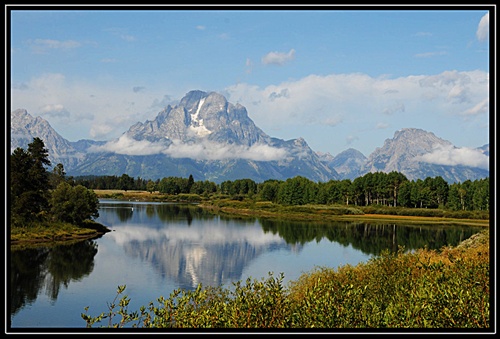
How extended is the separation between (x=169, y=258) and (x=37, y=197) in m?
23.4

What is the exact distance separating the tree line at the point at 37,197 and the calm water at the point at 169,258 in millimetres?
7249

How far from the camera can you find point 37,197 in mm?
68000

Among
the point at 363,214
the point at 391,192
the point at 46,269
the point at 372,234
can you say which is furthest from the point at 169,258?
the point at 391,192

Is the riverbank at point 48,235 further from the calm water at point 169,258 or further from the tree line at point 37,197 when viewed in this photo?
the calm water at point 169,258

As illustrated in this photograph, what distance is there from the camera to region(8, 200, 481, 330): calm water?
37750mm

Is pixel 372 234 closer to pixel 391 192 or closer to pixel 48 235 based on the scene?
pixel 48 235

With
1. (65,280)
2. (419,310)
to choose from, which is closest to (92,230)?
(65,280)

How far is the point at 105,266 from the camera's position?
52156mm

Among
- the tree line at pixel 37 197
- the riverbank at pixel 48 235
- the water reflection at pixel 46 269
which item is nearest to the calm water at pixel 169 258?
the water reflection at pixel 46 269

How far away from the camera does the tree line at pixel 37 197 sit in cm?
6650

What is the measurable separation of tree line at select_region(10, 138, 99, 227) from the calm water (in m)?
7.25

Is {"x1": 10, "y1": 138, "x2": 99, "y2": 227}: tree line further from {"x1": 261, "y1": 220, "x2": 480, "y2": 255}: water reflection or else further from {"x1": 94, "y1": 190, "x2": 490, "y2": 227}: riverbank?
{"x1": 94, "y1": 190, "x2": 490, "y2": 227}: riverbank
